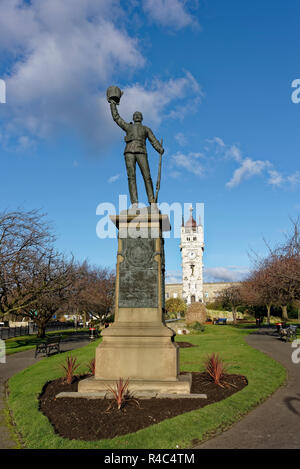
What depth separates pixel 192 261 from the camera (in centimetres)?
10006

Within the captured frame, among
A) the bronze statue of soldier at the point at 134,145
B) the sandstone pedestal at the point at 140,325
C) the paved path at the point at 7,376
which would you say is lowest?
the paved path at the point at 7,376

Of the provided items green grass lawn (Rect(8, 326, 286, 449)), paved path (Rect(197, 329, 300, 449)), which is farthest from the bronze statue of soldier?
paved path (Rect(197, 329, 300, 449))

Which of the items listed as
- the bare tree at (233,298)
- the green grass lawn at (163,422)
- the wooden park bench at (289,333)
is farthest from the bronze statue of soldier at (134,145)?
the bare tree at (233,298)

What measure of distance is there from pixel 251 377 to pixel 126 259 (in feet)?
16.3

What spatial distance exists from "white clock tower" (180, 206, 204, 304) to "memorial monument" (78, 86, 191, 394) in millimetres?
89239

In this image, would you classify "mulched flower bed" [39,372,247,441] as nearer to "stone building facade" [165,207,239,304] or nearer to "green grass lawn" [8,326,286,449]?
"green grass lawn" [8,326,286,449]

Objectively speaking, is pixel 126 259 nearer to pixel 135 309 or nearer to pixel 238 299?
pixel 135 309

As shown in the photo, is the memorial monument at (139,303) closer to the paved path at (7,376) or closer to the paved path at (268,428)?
the paved path at (268,428)

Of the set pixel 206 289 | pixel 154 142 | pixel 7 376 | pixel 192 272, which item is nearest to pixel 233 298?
pixel 192 272

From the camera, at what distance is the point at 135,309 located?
8523 millimetres

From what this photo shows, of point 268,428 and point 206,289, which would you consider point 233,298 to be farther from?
point 268,428

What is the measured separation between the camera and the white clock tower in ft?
319

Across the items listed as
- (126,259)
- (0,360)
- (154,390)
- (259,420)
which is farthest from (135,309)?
(0,360)

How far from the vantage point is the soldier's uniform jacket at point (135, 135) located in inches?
375
